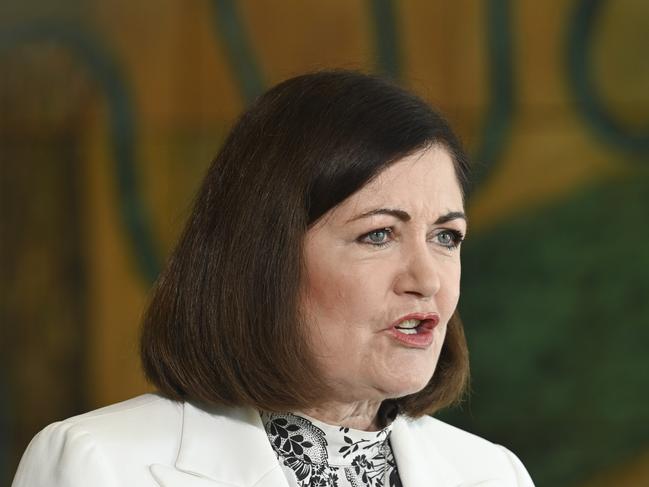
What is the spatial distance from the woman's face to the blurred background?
2.45 m

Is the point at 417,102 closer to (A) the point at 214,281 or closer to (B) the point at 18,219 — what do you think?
(A) the point at 214,281

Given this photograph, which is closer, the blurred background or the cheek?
the cheek

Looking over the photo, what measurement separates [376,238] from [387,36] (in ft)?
9.09

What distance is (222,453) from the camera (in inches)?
89.4

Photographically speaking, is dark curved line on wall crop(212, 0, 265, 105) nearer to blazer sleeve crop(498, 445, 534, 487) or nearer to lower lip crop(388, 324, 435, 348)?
blazer sleeve crop(498, 445, 534, 487)

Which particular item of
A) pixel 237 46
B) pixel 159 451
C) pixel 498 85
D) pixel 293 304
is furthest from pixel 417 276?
pixel 237 46

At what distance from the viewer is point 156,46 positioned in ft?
16.4

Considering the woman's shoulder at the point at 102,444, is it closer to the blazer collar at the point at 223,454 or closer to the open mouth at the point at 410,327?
the blazer collar at the point at 223,454

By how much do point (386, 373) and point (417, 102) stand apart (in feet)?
1.81

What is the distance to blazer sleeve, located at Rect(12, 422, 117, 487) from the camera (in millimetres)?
2117

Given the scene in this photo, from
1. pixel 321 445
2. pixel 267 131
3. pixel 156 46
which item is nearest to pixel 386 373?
pixel 321 445

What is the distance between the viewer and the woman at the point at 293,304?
2.22m

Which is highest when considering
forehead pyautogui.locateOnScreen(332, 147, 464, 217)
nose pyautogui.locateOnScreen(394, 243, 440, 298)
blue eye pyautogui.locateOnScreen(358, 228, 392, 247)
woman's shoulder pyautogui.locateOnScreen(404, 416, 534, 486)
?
forehead pyautogui.locateOnScreen(332, 147, 464, 217)

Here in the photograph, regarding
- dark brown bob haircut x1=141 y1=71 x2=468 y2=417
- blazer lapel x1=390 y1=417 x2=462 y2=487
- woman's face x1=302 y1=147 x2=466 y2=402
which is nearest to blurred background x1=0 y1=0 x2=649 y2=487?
blazer lapel x1=390 y1=417 x2=462 y2=487
